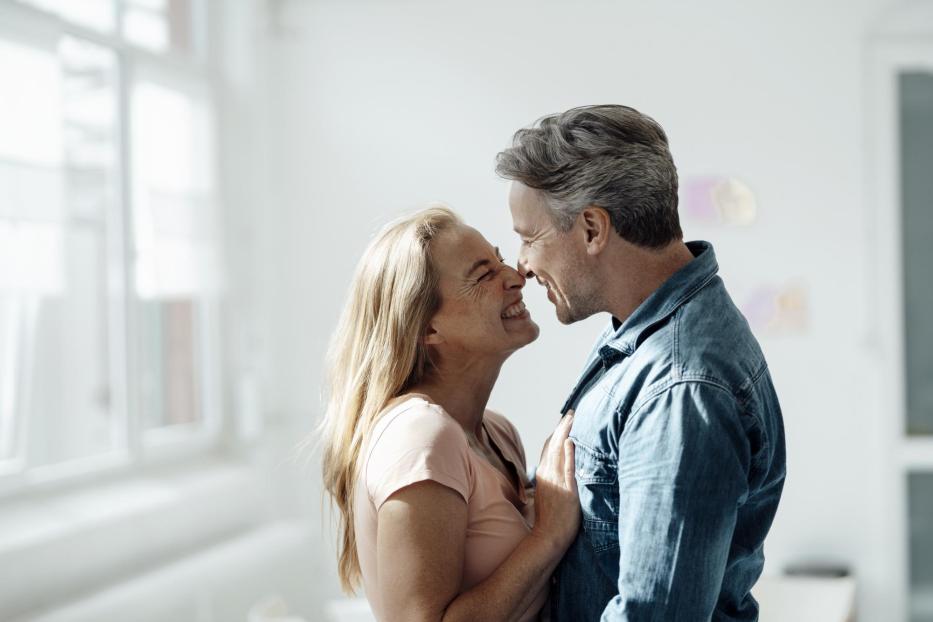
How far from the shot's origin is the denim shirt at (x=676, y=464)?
1.34 metres

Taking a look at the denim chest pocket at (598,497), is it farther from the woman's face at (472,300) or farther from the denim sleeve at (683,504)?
the woman's face at (472,300)

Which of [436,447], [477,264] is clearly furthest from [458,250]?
[436,447]

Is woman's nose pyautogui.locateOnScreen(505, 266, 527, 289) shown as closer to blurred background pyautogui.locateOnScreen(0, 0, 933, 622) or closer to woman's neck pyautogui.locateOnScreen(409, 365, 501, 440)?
woman's neck pyautogui.locateOnScreen(409, 365, 501, 440)

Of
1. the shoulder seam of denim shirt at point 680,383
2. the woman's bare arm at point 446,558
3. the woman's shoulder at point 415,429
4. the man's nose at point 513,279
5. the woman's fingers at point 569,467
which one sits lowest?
the woman's bare arm at point 446,558

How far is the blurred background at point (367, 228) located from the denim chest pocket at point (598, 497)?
196cm

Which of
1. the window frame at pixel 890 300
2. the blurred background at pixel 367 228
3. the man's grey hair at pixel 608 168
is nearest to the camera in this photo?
the man's grey hair at pixel 608 168

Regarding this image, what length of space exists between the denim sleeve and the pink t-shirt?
31cm

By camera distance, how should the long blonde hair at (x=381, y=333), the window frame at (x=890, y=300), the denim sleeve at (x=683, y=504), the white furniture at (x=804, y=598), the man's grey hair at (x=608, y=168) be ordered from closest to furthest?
the denim sleeve at (x=683, y=504), the man's grey hair at (x=608, y=168), the long blonde hair at (x=381, y=333), the white furniture at (x=804, y=598), the window frame at (x=890, y=300)

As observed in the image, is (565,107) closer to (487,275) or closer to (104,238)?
(104,238)

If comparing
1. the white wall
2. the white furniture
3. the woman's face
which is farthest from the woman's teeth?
the white wall

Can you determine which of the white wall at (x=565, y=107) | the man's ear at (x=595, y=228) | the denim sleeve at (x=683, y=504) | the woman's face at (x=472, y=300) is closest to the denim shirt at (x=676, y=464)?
the denim sleeve at (x=683, y=504)

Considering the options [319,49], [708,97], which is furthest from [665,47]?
[319,49]

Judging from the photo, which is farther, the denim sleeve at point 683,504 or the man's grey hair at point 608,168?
the man's grey hair at point 608,168

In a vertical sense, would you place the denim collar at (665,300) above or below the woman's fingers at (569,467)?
above
